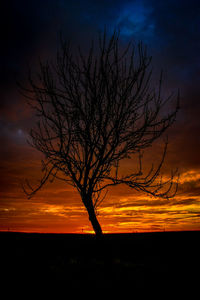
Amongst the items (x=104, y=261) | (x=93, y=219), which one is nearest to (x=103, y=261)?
(x=104, y=261)

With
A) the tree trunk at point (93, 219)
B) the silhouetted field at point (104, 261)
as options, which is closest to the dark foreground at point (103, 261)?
the silhouetted field at point (104, 261)

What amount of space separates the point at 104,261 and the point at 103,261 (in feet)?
0.12

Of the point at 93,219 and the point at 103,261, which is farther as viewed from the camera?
the point at 93,219

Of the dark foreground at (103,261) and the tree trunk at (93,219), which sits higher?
the tree trunk at (93,219)

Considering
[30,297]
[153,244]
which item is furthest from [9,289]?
[153,244]

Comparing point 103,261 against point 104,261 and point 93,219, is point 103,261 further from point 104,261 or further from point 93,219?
point 93,219

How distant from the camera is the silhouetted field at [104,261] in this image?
505cm

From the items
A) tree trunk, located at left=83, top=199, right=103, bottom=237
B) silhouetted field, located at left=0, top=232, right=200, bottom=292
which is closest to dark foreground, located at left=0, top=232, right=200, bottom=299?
silhouetted field, located at left=0, top=232, right=200, bottom=292

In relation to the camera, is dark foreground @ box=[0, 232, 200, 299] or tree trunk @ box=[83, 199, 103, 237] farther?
tree trunk @ box=[83, 199, 103, 237]

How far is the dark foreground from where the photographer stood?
499 cm

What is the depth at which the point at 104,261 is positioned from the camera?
6.62m

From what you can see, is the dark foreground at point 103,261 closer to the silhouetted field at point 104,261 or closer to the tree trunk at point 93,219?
the silhouetted field at point 104,261

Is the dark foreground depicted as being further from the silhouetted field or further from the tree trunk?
the tree trunk

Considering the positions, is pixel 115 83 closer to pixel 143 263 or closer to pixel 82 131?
pixel 82 131
